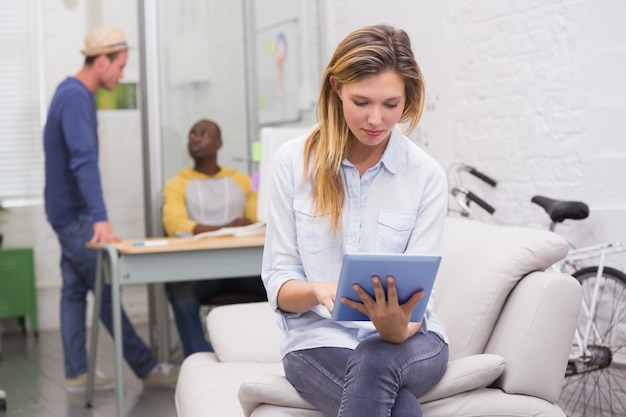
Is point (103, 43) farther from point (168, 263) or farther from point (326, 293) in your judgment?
point (326, 293)

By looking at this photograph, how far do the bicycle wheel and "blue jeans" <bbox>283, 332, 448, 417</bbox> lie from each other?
1389 mm

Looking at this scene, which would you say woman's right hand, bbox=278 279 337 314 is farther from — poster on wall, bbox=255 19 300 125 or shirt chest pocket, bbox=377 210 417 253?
poster on wall, bbox=255 19 300 125

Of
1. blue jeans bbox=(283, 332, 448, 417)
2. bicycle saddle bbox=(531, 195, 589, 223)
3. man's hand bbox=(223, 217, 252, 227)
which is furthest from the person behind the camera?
man's hand bbox=(223, 217, 252, 227)

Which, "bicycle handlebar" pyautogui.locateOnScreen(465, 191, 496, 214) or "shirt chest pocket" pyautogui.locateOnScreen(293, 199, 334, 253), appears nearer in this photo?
"shirt chest pocket" pyautogui.locateOnScreen(293, 199, 334, 253)

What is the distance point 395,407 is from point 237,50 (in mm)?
3850

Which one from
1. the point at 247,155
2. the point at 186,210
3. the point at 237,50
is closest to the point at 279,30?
the point at 237,50

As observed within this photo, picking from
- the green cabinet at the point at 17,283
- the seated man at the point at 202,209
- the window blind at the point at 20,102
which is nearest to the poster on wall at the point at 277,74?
the seated man at the point at 202,209

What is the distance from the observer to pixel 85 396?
432cm

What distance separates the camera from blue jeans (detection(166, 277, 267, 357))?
4629 millimetres

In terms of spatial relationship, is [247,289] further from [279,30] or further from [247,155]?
[279,30]

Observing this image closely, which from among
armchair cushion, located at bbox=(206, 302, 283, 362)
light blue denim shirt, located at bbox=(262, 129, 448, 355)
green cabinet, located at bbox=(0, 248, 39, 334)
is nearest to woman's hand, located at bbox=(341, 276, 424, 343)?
light blue denim shirt, located at bbox=(262, 129, 448, 355)

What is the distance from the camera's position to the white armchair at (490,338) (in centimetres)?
203

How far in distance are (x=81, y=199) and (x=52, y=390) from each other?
3.14ft

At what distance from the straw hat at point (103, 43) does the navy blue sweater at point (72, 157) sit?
204 mm
